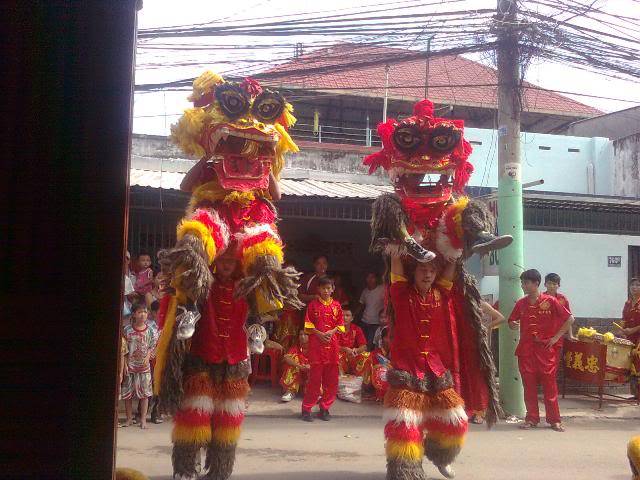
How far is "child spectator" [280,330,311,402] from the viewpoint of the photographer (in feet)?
28.1

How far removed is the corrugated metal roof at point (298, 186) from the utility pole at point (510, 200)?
6.21 ft

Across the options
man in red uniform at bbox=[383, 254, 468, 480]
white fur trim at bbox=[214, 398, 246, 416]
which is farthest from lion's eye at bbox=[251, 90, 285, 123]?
white fur trim at bbox=[214, 398, 246, 416]

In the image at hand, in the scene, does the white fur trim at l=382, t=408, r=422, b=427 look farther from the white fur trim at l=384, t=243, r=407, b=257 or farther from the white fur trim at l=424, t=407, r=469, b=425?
the white fur trim at l=384, t=243, r=407, b=257

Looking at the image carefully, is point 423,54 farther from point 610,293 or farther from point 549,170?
point 549,170

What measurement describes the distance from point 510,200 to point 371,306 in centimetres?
287

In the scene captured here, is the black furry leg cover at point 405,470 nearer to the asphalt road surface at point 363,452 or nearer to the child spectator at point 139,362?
the asphalt road surface at point 363,452

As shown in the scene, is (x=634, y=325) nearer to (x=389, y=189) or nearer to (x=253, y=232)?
(x=389, y=189)

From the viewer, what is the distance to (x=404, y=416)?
4480 mm

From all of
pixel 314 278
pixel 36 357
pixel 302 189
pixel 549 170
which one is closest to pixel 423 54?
pixel 302 189

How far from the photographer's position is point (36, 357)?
5.64 ft

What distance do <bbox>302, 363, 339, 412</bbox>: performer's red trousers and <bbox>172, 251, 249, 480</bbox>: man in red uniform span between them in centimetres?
318

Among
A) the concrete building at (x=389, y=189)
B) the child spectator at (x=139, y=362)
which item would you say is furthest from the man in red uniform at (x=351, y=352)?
the child spectator at (x=139, y=362)

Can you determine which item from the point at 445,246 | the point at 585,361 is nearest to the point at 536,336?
the point at 585,361

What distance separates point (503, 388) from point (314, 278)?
2836 mm
